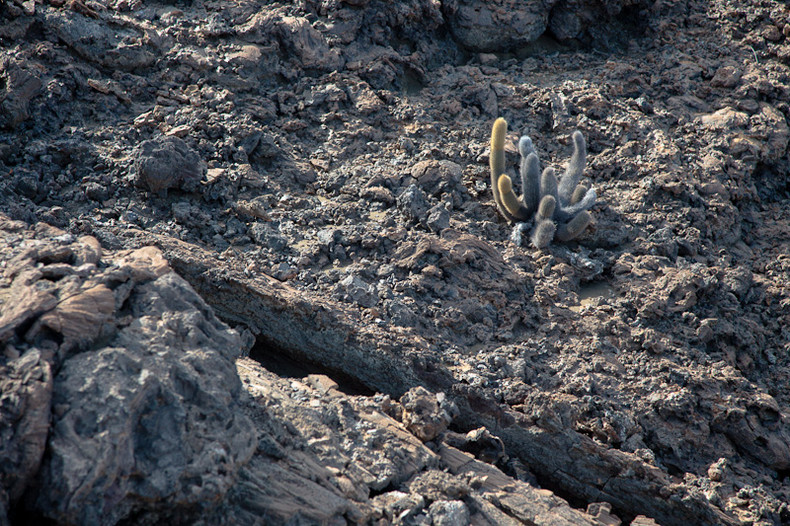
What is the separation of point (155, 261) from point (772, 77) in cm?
615

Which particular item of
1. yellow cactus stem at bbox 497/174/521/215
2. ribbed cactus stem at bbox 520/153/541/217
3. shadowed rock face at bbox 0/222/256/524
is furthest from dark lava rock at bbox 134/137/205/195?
ribbed cactus stem at bbox 520/153/541/217

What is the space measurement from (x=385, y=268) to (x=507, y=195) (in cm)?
120

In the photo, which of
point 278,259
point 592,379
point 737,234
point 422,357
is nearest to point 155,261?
point 278,259

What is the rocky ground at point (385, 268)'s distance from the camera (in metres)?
2.26

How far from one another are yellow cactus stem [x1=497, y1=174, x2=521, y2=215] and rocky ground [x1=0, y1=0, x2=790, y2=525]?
0.18 m

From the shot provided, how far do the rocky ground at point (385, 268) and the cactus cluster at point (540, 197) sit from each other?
0.59 ft

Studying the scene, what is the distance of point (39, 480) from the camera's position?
195 cm

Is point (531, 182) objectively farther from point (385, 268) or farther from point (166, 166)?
point (166, 166)

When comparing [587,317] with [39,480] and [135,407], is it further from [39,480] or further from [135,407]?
[39,480]

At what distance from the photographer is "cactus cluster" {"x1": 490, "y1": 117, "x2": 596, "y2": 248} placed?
4.45 metres

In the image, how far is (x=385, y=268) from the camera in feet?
13.1

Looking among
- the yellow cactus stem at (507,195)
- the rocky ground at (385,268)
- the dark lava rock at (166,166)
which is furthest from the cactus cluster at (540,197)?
the dark lava rock at (166,166)

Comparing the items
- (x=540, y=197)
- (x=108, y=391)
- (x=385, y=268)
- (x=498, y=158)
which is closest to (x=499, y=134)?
(x=498, y=158)

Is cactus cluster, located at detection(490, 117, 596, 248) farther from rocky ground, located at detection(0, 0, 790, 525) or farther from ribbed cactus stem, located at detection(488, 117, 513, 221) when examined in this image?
rocky ground, located at detection(0, 0, 790, 525)
